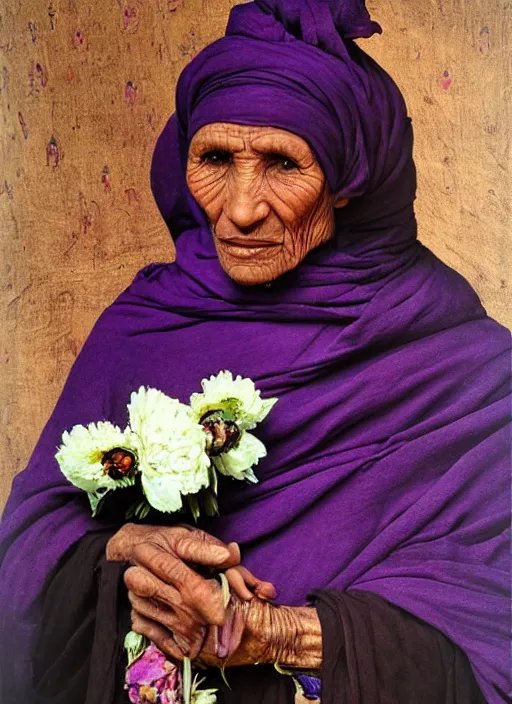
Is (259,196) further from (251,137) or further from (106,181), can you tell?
(106,181)

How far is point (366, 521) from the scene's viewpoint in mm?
2797

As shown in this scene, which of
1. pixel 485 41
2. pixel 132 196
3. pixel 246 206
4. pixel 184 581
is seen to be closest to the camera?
pixel 184 581

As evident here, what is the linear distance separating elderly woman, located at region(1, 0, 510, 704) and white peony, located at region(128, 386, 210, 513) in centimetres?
A: 11

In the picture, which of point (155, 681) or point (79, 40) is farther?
point (79, 40)

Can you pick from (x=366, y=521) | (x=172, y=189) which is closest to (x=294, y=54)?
(x=172, y=189)

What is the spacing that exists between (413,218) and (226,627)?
1043mm

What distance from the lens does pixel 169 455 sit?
2590 millimetres

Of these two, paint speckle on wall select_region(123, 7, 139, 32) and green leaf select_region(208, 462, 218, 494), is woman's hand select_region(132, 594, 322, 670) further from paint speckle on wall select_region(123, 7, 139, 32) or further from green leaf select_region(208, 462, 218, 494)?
paint speckle on wall select_region(123, 7, 139, 32)

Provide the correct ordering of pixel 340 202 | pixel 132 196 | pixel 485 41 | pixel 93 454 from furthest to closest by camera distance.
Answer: pixel 132 196 → pixel 485 41 → pixel 340 202 → pixel 93 454

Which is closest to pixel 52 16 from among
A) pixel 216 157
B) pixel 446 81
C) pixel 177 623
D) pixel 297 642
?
pixel 216 157

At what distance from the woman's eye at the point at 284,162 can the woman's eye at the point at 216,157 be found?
0.10 metres

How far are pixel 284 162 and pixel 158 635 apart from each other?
1.03 metres

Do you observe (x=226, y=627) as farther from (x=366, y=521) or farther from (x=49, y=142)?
(x=49, y=142)

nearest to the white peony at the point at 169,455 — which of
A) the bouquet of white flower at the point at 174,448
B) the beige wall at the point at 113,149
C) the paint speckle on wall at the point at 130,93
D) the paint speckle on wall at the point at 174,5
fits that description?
the bouquet of white flower at the point at 174,448
